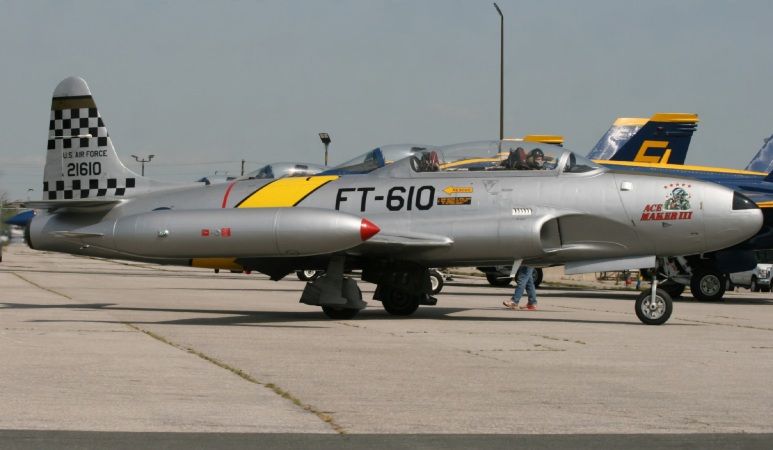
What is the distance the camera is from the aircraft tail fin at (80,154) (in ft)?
57.2

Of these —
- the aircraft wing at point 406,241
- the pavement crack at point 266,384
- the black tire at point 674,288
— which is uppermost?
the aircraft wing at point 406,241

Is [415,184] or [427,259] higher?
[415,184]

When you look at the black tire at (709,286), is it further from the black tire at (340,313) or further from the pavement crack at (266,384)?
the pavement crack at (266,384)

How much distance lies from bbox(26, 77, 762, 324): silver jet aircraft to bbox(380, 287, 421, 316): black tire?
0.05ft

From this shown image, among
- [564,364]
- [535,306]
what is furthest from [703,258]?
[564,364]

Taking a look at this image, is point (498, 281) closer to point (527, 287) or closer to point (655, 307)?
point (527, 287)

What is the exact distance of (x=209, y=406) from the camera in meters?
7.11

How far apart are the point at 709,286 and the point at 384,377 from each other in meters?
16.8

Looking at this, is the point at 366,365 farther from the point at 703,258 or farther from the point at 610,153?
the point at 610,153

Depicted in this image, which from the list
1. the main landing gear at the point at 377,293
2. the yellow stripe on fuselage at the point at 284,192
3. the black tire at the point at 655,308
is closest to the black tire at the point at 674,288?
the main landing gear at the point at 377,293

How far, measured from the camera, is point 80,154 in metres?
17.6

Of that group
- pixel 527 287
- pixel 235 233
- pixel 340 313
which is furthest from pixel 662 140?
pixel 235 233

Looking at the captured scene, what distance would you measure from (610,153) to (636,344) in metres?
26.5

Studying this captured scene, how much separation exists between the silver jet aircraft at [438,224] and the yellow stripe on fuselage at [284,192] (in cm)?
2
